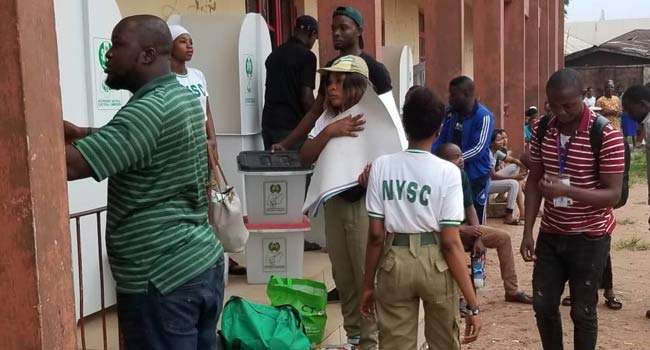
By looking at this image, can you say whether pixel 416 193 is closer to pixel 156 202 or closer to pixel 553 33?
pixel 156 202

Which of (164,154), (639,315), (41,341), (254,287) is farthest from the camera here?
(639,315)

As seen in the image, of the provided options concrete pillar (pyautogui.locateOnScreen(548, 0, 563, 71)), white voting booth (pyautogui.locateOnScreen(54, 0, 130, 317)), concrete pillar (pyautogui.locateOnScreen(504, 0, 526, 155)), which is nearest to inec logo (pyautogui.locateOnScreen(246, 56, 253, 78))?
white voting booth (pyautogui.locateOnScreen(54, 0, 130, 317))

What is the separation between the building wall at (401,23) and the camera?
16.0m

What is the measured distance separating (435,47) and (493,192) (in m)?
2.11

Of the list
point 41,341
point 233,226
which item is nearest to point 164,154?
point 41,341

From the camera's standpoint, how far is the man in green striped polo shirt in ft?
7.96

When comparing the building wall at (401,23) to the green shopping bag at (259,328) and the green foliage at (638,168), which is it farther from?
the green shopping bag at (259,328)

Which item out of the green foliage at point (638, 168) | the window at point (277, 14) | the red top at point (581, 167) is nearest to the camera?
the red top at point (581, 167)

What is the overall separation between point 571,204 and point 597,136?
1.32ft

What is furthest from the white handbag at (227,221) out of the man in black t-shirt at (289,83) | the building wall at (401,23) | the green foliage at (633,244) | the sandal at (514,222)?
the building wall at (401,23)

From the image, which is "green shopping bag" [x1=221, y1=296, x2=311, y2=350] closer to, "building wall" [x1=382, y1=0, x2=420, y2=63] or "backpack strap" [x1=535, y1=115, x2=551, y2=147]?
"backpack strap" [x1=535, y1=115, x2=551, y2=147]

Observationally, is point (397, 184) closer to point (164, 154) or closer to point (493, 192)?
point (164, 154)

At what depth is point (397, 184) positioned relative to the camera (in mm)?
3451

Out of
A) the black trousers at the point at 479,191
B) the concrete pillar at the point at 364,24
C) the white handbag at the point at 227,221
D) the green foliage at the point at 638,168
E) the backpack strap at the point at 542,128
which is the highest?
the concrete pillar at the point at 364,24
